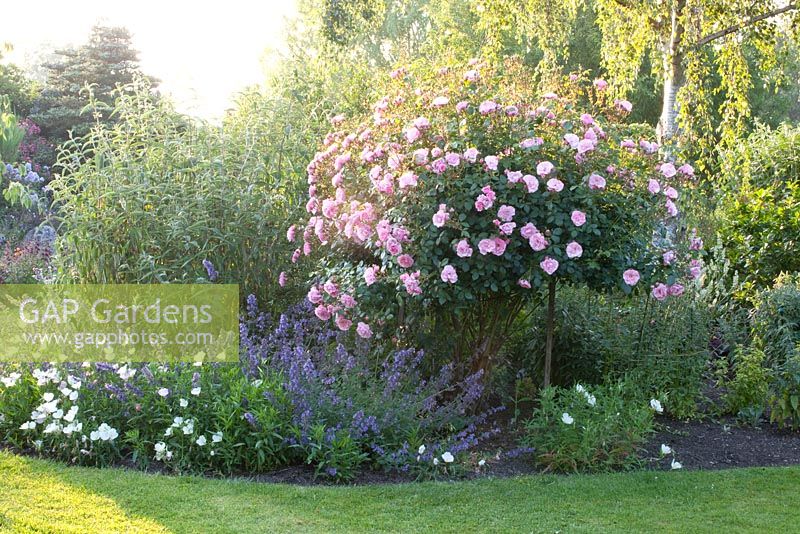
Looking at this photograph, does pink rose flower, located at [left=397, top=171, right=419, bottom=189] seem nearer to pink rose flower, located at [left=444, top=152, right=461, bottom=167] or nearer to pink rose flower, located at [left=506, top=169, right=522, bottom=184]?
pink rose flower, located at [left=444, top=152, right=461, bottom=167]

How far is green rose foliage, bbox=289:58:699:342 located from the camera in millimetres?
4277

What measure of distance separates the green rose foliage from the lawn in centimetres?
106

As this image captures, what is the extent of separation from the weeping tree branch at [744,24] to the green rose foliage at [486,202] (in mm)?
3028

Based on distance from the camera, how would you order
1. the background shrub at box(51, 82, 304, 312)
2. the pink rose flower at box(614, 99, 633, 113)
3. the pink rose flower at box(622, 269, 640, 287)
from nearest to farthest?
the pink rose flower at box(622, 269, 640, 287) < the pink rose flower at box(614, 99, 633, 113) < the background shrub at box(51, 82, 304, 312)

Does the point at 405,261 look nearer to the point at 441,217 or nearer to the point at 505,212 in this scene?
the point at 441,217

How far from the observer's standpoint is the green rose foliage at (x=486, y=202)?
14.0 feet

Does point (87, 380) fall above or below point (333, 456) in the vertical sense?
above

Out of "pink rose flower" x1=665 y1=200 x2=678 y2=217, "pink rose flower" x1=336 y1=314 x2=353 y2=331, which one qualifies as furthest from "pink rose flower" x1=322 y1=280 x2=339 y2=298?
"pink rose flower" x1=665 y1=200 x2=678 y2=217

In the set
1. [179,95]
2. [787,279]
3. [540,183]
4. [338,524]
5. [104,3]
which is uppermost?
[104,3]

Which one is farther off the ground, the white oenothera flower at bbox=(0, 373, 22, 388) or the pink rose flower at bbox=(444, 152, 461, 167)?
the pink rose flower at bbox=(444, 152, 461, 167)

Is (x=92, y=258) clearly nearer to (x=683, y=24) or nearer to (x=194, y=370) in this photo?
(x=194, y=370)

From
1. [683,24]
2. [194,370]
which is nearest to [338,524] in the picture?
[194,370]

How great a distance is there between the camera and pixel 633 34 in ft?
26.1

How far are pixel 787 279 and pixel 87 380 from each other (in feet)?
15.7
